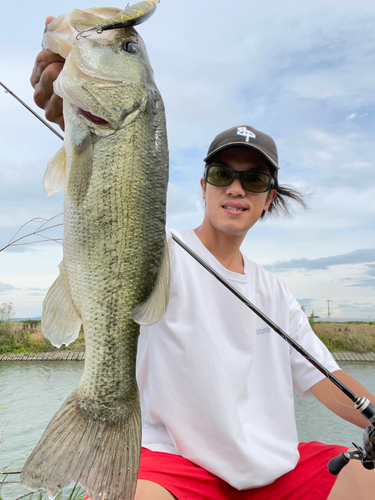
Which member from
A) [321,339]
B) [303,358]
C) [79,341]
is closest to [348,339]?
[321,339]

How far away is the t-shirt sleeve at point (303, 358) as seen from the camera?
2.65m

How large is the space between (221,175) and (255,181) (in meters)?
0.23

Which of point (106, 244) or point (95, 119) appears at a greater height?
point (95, 119)

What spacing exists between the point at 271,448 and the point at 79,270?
1.65 meters

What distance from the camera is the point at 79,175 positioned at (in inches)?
56.9

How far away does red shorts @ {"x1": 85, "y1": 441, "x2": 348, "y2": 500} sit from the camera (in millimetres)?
1914

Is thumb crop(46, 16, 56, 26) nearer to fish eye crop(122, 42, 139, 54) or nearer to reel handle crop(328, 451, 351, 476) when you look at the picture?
fish eye crop(122, 42, 139, 54)

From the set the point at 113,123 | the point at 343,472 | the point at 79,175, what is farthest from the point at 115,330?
the point at 343,472

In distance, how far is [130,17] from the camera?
1437 mm

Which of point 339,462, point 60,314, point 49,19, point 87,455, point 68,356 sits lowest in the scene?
point 68,356

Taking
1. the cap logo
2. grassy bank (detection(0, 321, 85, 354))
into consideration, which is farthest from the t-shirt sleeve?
grassy bank (detection(0, 321, 85, 354))

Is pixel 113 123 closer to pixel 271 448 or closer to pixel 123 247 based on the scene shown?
pixel 123 247

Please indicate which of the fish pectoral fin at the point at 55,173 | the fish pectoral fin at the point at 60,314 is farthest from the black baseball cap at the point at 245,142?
the fish pectoral fin at the point at 60,314

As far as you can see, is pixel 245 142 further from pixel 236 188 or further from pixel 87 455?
pixel 87 455
